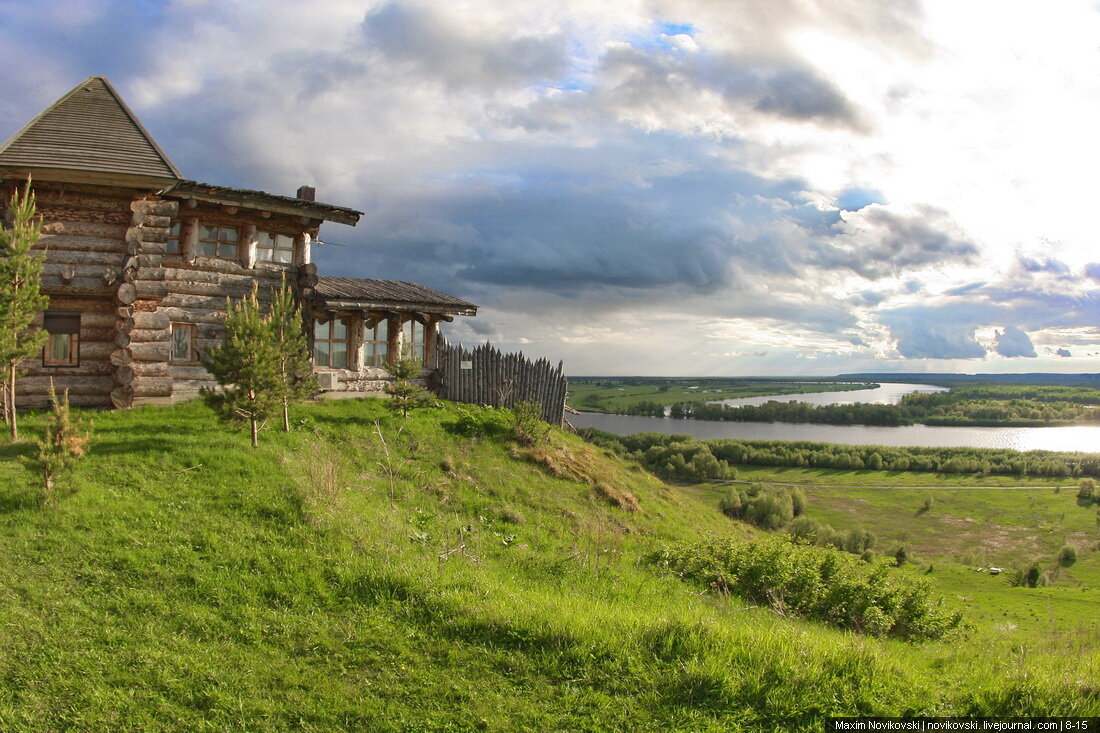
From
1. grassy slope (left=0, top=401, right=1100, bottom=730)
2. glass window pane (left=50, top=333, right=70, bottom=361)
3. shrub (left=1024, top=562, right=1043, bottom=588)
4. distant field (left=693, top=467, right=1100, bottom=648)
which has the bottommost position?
distant field (left=693, top=467, right=1100, bottom=648)

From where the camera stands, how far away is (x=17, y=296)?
464 inches

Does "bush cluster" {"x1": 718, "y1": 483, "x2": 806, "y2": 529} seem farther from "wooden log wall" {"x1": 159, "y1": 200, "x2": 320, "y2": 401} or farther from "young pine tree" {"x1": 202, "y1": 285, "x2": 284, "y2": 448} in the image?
"young pine tree" {"x1": 202, "y1": 285, "x2": 284, "y2": 448}

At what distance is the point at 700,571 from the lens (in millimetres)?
10867

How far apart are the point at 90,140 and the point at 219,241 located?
149 inches

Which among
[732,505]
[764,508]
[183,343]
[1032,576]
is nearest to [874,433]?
[764,508]

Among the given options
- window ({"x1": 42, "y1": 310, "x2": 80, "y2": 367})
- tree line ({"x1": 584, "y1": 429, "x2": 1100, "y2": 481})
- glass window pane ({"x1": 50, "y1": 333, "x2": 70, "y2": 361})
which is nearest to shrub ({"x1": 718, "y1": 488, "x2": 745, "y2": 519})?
tree line ({"x1": 584, "y1": 429, "x2": 1100, "y2": 481})

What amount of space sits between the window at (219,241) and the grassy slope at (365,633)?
8.21 meters

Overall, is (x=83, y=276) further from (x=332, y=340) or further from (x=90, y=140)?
(x=332, y=340)

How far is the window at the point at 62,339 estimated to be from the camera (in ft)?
51.7

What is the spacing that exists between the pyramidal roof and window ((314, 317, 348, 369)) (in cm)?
587

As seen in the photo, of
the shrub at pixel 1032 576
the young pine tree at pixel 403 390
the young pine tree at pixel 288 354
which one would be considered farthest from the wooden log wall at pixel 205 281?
the shrub at pixel 1032 576

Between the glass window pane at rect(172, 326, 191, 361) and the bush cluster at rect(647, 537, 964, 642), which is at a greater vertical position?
the glass window pane at rect(172, 326, 191, 361)

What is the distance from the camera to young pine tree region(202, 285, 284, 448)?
1258 centimetres

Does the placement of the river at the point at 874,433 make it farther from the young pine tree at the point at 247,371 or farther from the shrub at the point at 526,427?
the young pine tree at the point at 247,371
